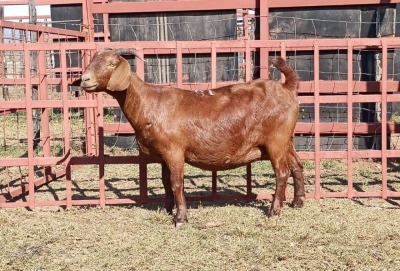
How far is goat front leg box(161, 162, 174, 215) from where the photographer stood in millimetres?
6496

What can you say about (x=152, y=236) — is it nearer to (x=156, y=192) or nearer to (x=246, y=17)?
(x=156, y=192)

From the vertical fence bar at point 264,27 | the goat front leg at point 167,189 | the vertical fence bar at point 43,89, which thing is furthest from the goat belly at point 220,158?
the vertical fence bar at point 43,89

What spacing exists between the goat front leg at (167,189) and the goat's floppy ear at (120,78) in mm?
1145

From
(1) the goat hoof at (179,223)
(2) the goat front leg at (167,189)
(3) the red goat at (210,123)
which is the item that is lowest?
(1) the goat hoof at (179,223)

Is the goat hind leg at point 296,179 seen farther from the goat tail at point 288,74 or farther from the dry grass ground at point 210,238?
the goat tail at point 288,74

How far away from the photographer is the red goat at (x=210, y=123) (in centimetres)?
599

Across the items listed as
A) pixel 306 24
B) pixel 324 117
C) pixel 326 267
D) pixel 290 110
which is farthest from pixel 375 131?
pixel 326 267

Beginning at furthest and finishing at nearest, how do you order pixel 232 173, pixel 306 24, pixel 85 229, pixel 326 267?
pixel 306 24
pixel 232 173
pixel 85 229
pixel 326 267

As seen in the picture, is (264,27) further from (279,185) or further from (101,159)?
(101,159)

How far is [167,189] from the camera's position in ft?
21.4

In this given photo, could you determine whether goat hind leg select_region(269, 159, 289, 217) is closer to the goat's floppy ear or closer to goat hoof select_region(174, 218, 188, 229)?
goat hoof select_region(174, 218, 188, 229)

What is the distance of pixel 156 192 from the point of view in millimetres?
7977

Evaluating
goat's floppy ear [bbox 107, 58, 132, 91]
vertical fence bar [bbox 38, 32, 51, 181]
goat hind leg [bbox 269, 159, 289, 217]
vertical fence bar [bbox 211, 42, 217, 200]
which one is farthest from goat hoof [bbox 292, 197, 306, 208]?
vertical fence bar [bbox 38, 32, 51, 181]

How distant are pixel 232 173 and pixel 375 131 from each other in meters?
2.60
